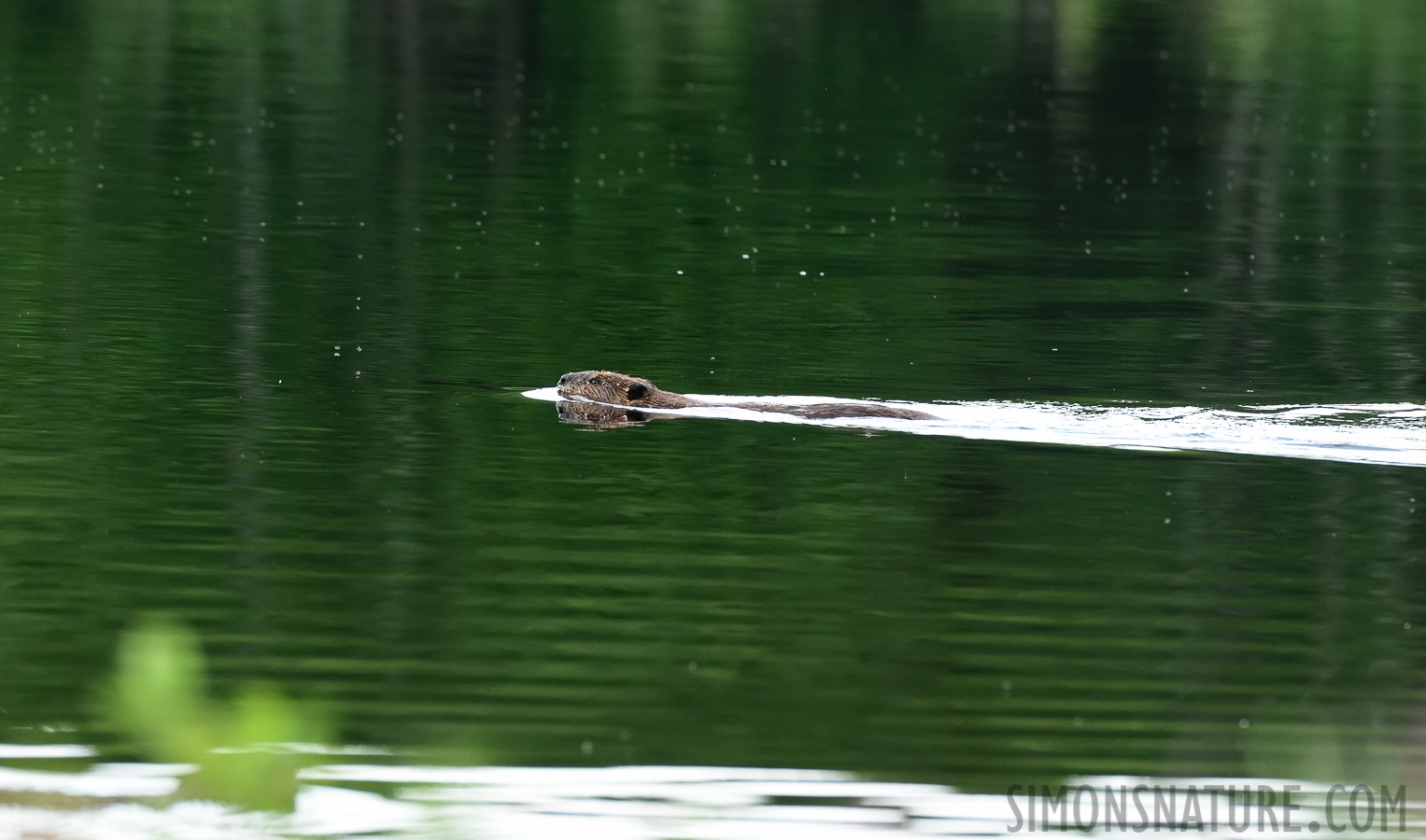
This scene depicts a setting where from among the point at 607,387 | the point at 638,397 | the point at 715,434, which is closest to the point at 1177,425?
the point at 715,434

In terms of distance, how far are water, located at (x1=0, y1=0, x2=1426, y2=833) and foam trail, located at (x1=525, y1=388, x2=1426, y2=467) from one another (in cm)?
11

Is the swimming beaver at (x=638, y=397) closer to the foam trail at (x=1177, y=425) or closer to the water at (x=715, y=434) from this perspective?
the foam trail at (x=1177, y=425)

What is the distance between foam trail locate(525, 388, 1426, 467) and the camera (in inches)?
707

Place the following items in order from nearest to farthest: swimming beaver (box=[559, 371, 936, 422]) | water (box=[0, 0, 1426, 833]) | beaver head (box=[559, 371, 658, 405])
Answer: water (box=[0, 0, 1426, 833]) → swimming beaver (box=[559, 371, 936, 422]) → beaver head (box=[559, 371, 658, 405])

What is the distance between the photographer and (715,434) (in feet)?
59.7

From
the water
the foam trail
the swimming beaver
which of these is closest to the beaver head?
the swimming beaver

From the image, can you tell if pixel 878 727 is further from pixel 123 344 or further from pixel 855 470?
pixel 123 344

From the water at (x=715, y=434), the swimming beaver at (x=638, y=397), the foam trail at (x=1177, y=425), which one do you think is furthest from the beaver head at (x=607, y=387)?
the water at (x=715, y=434)

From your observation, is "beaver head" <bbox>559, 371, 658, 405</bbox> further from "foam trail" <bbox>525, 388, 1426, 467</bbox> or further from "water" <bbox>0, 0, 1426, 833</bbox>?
"water" <bbox>0, 0, 1426, 833</bbox>

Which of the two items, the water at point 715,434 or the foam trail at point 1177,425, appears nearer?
the water at point 715,434

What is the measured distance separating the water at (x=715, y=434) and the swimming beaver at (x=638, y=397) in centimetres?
56

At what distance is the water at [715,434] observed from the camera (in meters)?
10.9

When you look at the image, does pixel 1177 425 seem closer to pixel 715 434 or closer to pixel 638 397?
pixel 715 434

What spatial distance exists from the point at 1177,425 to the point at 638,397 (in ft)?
13.7
